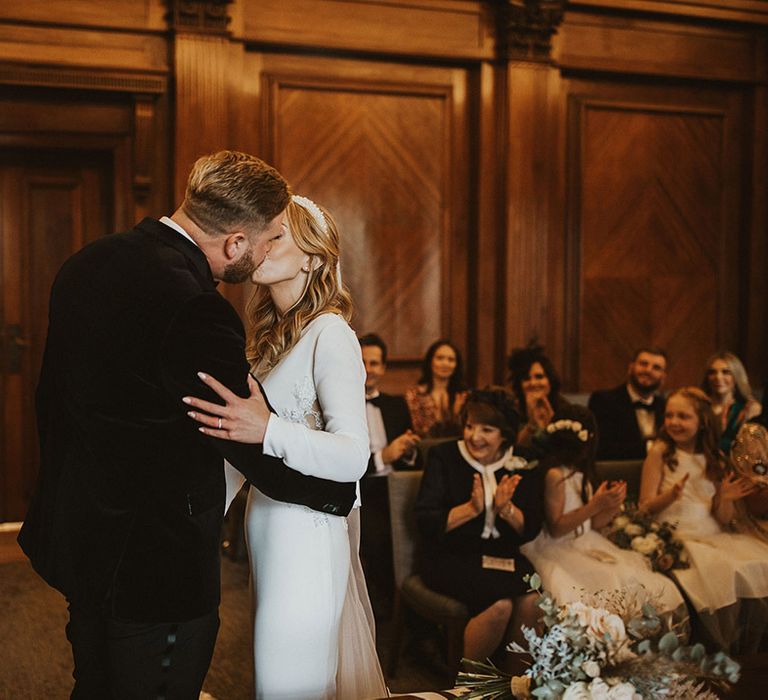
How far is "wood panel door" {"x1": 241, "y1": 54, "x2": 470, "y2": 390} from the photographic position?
21.9 feet

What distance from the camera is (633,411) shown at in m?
6.04

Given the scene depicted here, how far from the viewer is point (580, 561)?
4.12 meters

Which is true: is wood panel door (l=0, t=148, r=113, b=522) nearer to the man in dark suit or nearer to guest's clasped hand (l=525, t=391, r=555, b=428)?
guest's clasped hand (l=525, t=391, r=555, b=428)

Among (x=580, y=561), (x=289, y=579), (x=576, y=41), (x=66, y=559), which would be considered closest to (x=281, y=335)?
(x=289, y=579)

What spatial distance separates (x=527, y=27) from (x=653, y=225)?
187 centimetres

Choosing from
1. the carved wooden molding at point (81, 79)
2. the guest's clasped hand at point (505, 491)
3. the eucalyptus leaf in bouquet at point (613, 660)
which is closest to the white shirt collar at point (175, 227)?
the eucalyptus leaf in bouquet at point (613, 660)

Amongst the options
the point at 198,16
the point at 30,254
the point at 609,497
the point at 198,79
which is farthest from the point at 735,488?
the point at 30,254

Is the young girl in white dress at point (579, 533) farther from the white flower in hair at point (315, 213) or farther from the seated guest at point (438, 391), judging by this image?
the white flower in hair at point (315, 213)

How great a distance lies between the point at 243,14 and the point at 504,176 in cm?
218

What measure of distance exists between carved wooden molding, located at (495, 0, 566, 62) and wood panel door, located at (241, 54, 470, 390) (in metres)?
0.43

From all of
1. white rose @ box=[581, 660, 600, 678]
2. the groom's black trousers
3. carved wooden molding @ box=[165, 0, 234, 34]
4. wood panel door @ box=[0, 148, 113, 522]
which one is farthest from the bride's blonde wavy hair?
wood panel door @ box=[0, 148, 113, 522]

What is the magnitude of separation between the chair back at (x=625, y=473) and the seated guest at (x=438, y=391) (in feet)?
4.11

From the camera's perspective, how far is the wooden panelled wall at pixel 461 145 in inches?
246

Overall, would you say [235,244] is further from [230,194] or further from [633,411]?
[633,411]
